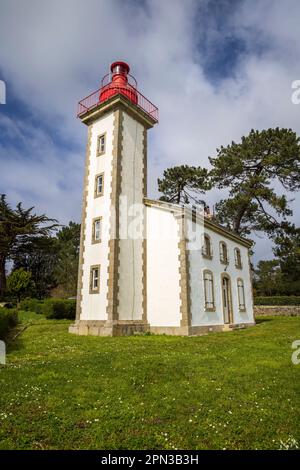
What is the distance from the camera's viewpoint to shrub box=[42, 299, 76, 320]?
24.6 m

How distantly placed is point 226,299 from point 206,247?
4.21 metres

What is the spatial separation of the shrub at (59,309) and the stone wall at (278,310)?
20.4m

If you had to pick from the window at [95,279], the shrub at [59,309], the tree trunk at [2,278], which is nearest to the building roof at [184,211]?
the window at [95,279]

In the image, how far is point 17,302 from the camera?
108 ft

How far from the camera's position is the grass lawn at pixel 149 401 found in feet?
14.4

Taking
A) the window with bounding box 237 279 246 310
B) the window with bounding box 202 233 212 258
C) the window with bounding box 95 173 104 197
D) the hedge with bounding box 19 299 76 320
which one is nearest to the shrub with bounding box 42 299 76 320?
the hedge with bounding box 19 299 76 320

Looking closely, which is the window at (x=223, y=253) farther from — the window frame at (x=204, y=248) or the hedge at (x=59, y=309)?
the hedge at (x=59, y=309)

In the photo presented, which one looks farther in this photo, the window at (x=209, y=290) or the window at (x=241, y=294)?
the window at (x=241, y=294)

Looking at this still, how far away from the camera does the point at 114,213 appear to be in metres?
17.5

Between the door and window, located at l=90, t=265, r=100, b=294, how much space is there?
8414 millimetres

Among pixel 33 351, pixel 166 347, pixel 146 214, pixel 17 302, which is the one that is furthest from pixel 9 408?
pixel 17 302

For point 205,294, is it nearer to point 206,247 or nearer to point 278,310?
point 206,247

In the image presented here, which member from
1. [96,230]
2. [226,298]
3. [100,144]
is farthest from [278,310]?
[100,144]

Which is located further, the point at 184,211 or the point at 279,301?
the point at 279,301
